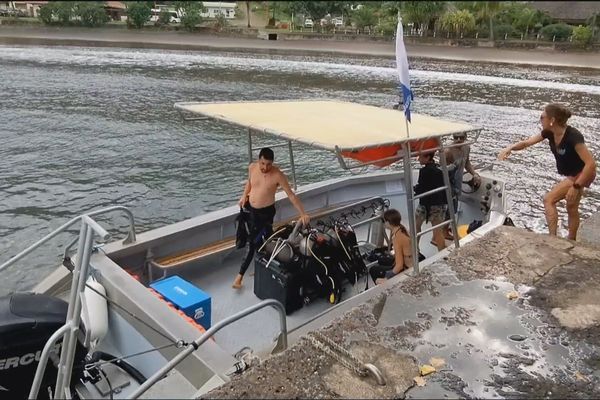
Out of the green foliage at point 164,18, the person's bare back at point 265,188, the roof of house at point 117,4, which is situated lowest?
the person's bare back at point 265,188

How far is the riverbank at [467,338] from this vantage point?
3.42 meters

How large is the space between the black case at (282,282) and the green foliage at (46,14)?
180ft

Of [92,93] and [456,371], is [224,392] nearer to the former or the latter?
[456,371]

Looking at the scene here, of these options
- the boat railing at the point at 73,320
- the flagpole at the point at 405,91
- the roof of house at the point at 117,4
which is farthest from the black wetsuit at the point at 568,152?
the roof of house at the point at 117,4

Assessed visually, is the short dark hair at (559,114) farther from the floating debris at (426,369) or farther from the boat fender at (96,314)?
the boat fender at (96,314)

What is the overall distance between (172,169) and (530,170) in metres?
10.5

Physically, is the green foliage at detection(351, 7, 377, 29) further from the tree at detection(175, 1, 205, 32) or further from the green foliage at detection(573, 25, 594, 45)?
the green foliage at detection(573, 25, 594, 45)

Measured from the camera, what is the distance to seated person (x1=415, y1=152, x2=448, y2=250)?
5.96 metres

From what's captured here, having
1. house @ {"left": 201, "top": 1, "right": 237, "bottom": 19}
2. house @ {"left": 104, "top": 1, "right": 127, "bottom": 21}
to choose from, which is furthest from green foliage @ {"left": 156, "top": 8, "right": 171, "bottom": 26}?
house @ {"left": 201, "top": 1, "right": 237, "bottom": 19}

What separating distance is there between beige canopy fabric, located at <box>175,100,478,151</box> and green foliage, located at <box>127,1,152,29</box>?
5033 cm

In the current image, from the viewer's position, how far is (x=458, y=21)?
1750 inches

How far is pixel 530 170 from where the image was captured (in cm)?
1516

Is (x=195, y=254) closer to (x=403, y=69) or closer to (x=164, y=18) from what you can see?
(x=403, y=69)

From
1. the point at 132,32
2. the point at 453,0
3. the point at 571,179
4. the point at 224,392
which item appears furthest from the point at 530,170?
the point at 132,32
